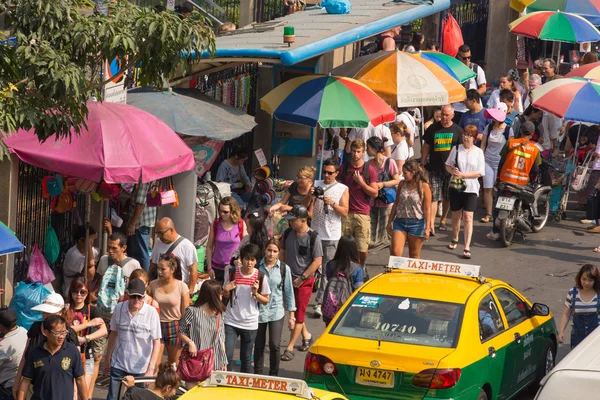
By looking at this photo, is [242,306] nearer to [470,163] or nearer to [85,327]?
[85,327]

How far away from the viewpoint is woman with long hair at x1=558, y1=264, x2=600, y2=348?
1224 centimetres

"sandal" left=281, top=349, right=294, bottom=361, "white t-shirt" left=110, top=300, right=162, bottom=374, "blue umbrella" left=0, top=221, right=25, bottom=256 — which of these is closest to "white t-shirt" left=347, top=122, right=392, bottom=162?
"sandal" left=281, top=349, right=294, bottom=361

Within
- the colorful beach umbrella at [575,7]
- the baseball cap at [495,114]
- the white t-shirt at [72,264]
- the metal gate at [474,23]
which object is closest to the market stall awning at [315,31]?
the baseball cap at [495,114]

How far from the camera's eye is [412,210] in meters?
15.1

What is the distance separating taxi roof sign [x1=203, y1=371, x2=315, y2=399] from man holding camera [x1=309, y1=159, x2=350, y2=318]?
5983mm

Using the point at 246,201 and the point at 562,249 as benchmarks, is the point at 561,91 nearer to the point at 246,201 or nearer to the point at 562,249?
the point at 562,249

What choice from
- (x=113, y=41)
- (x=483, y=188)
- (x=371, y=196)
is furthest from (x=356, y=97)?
(x=113, y=41)

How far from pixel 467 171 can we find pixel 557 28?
9.57m

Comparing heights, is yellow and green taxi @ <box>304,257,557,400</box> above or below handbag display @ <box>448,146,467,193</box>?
below

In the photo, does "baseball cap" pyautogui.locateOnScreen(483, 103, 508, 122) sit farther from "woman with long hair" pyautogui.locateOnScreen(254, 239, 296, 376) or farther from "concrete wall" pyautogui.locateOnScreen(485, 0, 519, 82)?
"concrete wall" pyautogui.locateOnScreen(485, 0, 519, 82)

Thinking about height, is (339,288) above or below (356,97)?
below

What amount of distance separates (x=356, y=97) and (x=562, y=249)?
440 cm

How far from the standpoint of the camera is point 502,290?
1149 centimetres

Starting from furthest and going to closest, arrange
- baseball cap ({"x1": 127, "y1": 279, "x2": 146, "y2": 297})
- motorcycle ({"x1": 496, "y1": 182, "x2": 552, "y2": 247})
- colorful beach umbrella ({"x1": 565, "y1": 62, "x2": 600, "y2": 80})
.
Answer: colorful beach umbrella ({"x1": 565, "y1": 62, "x2": 600, "y2": 80}), motorcycle ({"x1": 496, "y1": 182, "x2": 552, "y2": 247}), baseball cap ({"x1": 127, "y1": 279, "x2": 146, "y2": 297})
